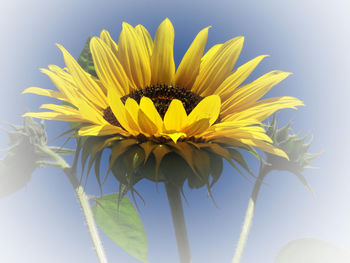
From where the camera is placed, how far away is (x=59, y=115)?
1283 mm

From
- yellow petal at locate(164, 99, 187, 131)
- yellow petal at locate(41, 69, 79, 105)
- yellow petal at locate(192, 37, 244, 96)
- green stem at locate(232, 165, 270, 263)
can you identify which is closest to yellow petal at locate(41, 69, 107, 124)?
yellow petal at locate(41, 69, 79, 105)

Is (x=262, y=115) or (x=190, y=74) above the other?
(x=190, y=74)

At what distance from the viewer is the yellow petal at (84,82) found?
4.75 ft

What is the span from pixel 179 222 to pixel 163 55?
2.52 feet

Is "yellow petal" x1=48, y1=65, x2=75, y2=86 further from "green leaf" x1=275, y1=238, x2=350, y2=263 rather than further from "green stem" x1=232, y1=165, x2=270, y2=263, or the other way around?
"green leaf" x1=275, y1=238, x2=350, y2=263

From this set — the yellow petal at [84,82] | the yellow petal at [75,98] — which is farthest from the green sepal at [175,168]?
the yellow petal at [84,82]

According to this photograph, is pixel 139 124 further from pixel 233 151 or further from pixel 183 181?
pixel 233 151

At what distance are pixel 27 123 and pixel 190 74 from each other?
0.78 metres

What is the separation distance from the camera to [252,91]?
152cm

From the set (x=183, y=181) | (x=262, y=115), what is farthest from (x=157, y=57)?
Answer: (x=183, y=181)

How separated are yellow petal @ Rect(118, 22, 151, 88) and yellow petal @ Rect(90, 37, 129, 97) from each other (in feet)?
0.12

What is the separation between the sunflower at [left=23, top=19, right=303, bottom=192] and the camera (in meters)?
1.17

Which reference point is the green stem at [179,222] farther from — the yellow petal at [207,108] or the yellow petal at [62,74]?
the yellow petal at [62,74]

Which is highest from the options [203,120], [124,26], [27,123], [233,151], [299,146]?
[124,26]
